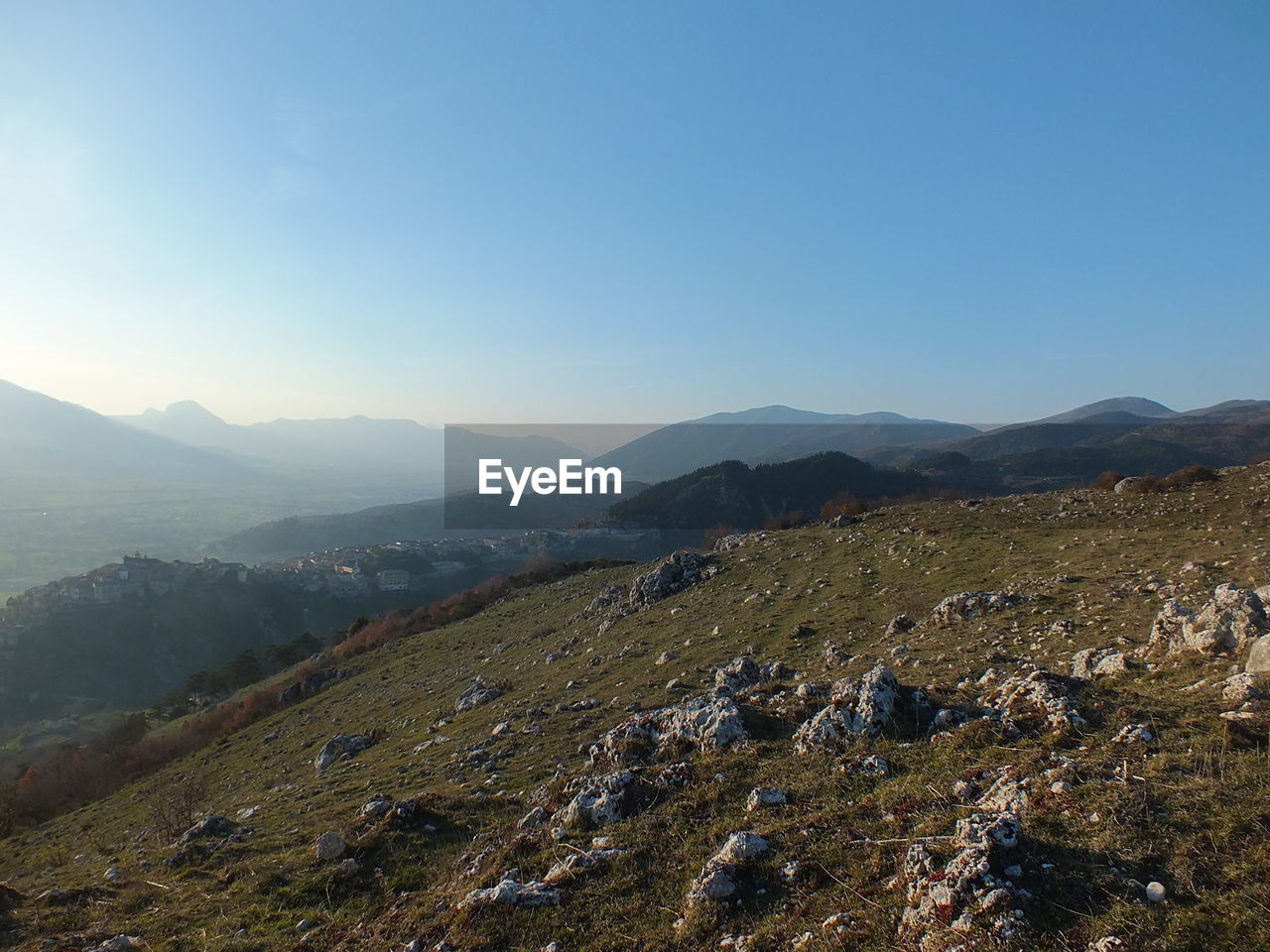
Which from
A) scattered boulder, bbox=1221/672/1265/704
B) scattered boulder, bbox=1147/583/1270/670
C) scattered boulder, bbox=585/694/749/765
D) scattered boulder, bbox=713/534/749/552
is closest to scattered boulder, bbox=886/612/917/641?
scattered boulder, bbox=1147/583/1270/670

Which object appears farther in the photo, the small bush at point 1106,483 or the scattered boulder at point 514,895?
the small bush at point 1106,483

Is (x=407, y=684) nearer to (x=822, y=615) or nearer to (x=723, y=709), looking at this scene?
(x=822, y=615)

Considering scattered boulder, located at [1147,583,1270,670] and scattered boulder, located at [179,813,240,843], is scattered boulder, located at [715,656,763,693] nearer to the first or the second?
scattered boulder, located at [1147,583,1270,670]

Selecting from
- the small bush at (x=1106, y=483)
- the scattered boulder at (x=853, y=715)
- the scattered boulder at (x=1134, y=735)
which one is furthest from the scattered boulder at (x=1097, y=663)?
the small bush at (x=1106, y=483)

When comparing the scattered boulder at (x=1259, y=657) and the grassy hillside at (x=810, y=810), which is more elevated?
the scattered boulder at (x=1259, y=657)

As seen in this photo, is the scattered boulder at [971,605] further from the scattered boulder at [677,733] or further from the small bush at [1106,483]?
the small bush at [1106,483]

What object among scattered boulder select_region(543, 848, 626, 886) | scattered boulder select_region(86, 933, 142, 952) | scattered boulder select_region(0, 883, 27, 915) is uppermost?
scattered boulder select_region(543, 848, 626, 886)

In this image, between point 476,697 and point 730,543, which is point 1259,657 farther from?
point 730,543
